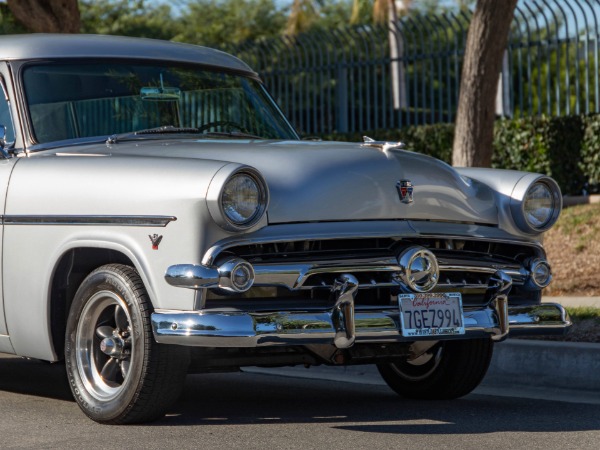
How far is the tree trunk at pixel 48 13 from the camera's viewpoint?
40.1ft

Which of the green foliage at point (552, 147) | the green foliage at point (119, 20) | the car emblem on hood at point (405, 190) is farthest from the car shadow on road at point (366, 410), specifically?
the green foliage at point (119, 20)

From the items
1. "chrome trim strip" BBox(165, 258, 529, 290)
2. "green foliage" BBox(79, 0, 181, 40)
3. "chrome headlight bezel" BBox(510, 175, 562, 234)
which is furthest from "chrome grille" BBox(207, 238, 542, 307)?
"green foliage" BBox(79, 0, 181, 40)

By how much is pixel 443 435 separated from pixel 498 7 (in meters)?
6.95

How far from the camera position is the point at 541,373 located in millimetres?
7207

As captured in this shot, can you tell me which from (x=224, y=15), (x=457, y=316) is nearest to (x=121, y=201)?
(x=457, y=316)

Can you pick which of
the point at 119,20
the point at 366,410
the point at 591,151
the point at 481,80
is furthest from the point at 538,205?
the point at 119,20

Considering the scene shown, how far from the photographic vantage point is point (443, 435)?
17.8ft

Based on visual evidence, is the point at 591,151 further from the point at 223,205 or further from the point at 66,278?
the point at 223,205

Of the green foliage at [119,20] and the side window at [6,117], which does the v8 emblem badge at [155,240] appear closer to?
the side window at [6,117]

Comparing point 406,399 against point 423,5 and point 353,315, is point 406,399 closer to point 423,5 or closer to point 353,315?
point 353,315

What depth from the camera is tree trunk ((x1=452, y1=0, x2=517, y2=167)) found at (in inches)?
459

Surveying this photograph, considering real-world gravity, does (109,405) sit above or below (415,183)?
below

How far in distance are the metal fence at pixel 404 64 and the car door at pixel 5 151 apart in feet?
30.5

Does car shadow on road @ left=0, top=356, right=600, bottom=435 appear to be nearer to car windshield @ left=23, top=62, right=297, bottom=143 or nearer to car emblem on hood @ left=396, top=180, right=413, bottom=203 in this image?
car emblem on hood @ left=396, top=180, right=413, bottom=203
